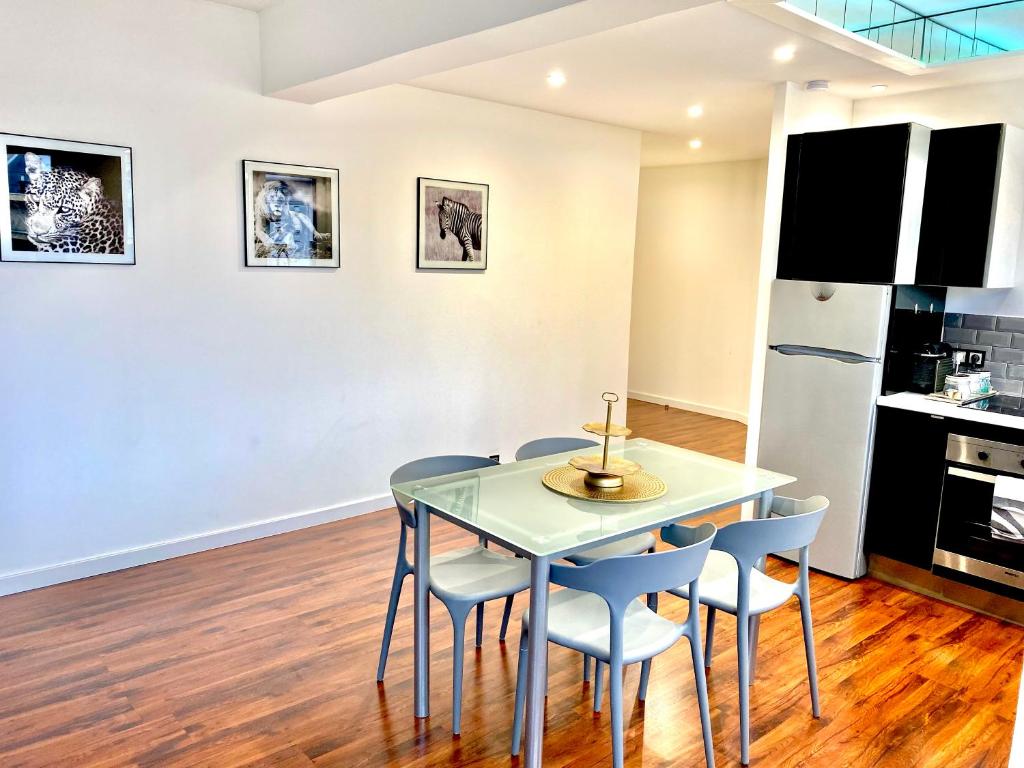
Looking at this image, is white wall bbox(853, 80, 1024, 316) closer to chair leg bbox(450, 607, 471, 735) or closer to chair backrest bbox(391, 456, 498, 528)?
chair backrest bbox(391, 456, 498, 528)

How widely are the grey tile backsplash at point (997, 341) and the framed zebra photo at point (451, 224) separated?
2.86 metres

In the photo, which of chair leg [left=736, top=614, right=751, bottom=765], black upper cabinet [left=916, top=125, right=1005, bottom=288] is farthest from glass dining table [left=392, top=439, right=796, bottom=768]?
black upper cabinet [left=916, top=125, right=1005, bottom=288]

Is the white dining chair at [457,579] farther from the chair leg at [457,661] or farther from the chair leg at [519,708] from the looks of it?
the chair leg at [519,708]

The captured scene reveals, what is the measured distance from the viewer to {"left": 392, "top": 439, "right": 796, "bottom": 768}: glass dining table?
2.29m

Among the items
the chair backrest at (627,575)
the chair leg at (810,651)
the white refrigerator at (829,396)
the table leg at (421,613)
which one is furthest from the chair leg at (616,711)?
the white refrigerator at (829,396)

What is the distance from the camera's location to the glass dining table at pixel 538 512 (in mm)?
2289

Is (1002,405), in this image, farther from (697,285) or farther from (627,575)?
(697,285)

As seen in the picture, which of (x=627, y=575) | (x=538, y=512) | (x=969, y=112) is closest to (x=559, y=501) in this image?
(x=538, y=512)

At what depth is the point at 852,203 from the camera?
4.02m

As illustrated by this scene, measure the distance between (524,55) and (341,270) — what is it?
1.59 m

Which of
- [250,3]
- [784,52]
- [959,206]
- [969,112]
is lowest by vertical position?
[959,206]

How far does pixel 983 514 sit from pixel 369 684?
2912 millimetres

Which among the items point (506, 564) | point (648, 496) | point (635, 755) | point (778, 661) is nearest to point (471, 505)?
point (506, 564)

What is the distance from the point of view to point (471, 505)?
2.63 m
